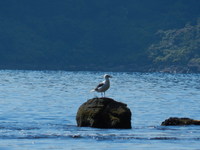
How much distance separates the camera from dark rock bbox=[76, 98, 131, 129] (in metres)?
42.1

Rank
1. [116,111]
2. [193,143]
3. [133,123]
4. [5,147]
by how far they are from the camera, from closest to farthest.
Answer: [5,147] < [193,143] < [116,111] < [133,123]

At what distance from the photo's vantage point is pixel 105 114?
4222 cm

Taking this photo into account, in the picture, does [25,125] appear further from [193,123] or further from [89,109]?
[193,123]

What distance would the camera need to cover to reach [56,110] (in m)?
63.6

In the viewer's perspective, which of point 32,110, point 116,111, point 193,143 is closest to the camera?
point 193,143

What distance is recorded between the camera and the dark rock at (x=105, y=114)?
1656 inches

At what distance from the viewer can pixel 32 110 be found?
62.3 metres

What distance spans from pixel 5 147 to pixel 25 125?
12914mm

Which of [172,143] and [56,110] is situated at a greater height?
[56,110]

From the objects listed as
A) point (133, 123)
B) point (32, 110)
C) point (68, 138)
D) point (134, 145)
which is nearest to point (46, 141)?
point (68, 138)

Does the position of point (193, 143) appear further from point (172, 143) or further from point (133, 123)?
point (133, 123)

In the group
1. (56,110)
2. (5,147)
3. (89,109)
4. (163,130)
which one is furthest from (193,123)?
(56,110)

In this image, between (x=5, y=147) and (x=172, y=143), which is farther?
(x=172, y=143)

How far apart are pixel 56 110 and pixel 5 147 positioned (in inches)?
1202
